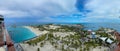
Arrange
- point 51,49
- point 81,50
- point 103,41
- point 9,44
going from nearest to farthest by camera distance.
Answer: point 9,44 → point 81,50 → point 51,49 → point 103,41

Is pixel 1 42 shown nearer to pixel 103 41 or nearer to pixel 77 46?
pixel 77 46

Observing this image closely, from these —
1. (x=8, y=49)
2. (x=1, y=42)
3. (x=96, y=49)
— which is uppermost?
(x=1, y=42)

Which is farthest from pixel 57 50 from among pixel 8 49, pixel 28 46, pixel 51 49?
pixel 8 49

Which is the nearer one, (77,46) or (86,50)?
(86,50)

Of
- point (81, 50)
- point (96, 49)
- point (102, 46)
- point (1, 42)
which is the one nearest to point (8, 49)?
point (1, 42)

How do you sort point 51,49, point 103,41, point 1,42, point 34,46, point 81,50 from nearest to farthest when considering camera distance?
point 1,42 → point 81,50 → point 51,49 → point 34,46 → point 103,41

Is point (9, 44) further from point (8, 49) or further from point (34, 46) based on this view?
point (34, 46)

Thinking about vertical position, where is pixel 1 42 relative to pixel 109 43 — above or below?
above

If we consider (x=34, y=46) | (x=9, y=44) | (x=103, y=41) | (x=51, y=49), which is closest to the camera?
(x=9, y=44)

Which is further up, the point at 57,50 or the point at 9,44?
the point at 9,44
